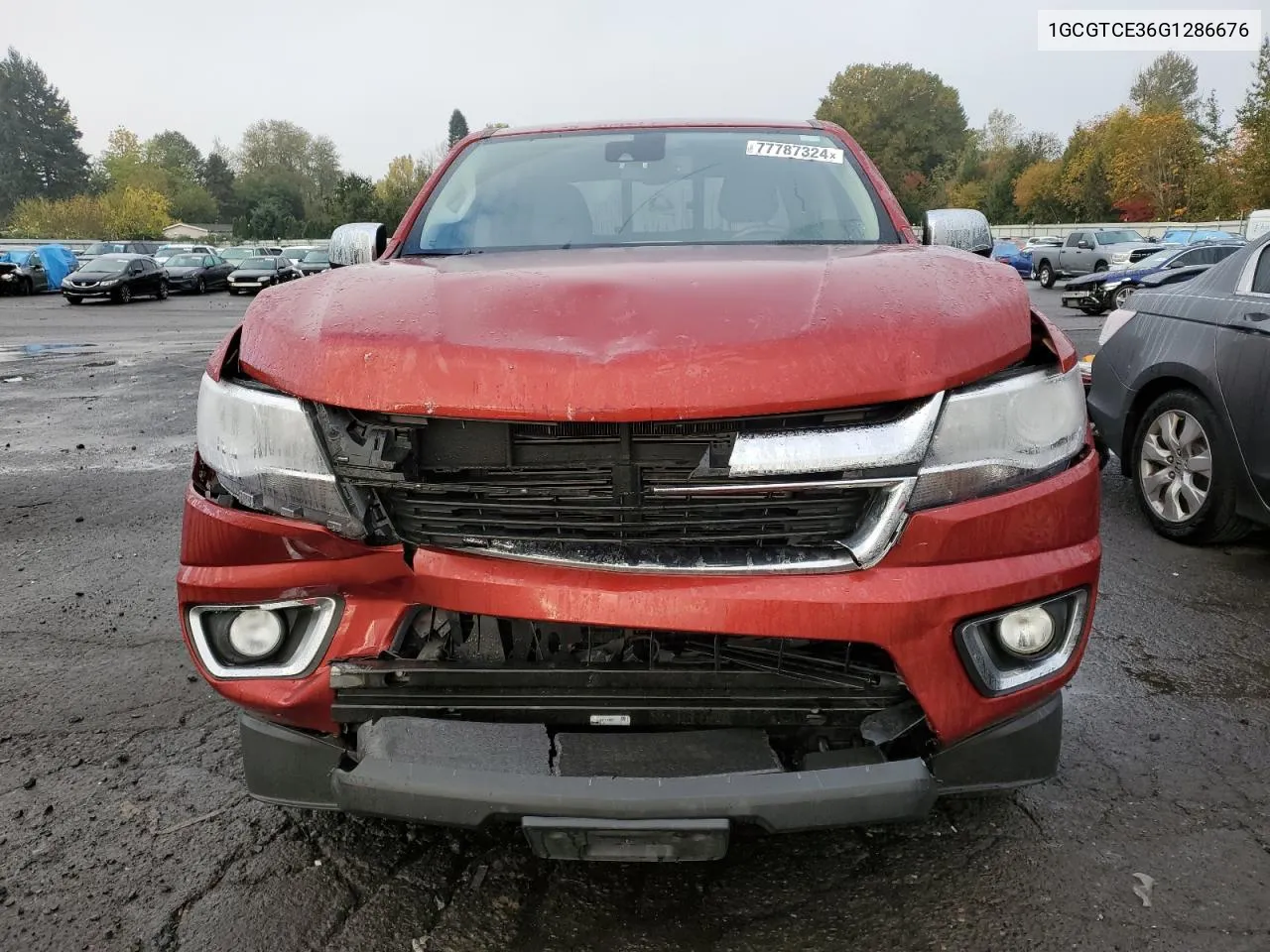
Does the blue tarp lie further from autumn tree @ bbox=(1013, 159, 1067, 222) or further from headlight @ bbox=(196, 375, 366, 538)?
autumn tree @ bbox=(1013, 159, 1067, 222)

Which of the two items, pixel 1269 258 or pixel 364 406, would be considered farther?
pixel 1269 258

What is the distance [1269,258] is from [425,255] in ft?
12.5

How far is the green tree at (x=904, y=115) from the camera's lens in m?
97.1

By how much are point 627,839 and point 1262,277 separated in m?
4.21

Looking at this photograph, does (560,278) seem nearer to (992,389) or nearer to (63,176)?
(992,389)

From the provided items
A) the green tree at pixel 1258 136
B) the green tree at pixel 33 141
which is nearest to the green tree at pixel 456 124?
the green tree at pixel 33 141

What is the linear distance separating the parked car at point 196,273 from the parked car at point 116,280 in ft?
6.41

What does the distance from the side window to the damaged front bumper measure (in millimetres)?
3411

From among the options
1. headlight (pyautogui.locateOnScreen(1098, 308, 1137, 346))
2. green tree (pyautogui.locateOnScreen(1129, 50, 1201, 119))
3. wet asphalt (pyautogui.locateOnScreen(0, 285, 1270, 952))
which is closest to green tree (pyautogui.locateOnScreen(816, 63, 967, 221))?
green tree (pyautogui.locateOnScreen(1129, 50, 1201, 119))

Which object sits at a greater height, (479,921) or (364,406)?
(364,406)

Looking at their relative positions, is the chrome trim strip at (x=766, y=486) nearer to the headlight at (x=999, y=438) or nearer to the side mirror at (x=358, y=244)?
the headlight at (x=999, y=438)

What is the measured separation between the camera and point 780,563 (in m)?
1.84

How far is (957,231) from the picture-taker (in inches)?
131

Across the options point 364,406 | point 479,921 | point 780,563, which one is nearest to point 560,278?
point 364,406
